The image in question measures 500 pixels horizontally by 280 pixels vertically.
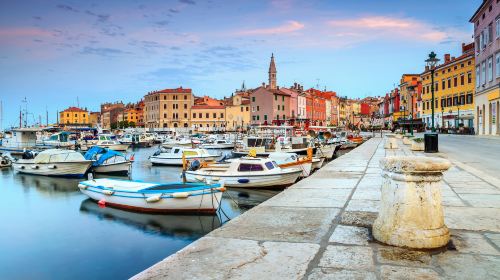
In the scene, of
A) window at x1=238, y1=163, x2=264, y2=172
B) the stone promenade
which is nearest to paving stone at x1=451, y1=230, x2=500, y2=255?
the stone promenade

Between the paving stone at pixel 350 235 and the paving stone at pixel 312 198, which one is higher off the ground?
the paving stone at pixel 350 235

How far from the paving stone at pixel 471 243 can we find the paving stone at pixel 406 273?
914 mm

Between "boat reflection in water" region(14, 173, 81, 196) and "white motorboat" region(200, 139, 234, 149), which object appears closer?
"boat reflection in water" region(14, 173, 81, 196)

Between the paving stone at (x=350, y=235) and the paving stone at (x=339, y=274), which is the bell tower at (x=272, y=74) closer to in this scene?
the paving stone at (x=350, y=235)

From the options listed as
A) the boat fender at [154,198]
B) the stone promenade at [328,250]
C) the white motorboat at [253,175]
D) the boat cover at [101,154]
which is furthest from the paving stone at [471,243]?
the boat cover at [101,154]

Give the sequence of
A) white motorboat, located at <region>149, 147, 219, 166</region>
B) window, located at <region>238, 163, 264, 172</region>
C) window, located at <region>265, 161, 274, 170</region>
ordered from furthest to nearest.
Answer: white motorboat, located at <region>149, 147, 219, 166</region>
window, located at <region>265, 161, 274, 170</region>
window, located at <region>238, 163, 264, 172</region>

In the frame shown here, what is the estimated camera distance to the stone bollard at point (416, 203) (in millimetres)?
4707

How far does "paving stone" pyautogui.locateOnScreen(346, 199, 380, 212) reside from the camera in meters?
7.32

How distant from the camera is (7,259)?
40.0ft

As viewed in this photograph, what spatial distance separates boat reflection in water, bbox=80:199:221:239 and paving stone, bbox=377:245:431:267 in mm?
9690

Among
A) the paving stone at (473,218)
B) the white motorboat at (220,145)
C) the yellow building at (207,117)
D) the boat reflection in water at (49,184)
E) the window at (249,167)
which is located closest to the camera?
the paving stone at (473,218)

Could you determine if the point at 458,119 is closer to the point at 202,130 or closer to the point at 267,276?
the point at 267,276

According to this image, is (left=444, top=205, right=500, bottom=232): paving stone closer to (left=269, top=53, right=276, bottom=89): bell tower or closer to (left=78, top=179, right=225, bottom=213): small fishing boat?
(left=78, top=179, right=225, bottom=213): small fishing boat

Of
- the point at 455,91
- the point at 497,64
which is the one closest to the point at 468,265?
the point at 497,64
